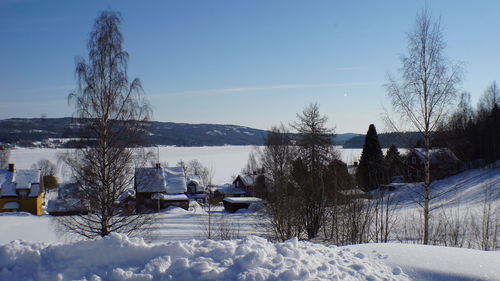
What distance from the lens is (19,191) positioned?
1433 inches

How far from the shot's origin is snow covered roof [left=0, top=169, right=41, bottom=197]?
1416 inches

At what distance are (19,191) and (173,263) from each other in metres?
38.3

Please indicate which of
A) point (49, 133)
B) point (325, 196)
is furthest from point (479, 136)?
point (49, 133)

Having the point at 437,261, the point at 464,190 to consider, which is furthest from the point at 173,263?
the point at 464,190

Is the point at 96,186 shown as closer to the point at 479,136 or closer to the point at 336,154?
the point at 336,154

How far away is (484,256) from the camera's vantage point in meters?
6.31

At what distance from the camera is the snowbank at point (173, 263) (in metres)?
4.99

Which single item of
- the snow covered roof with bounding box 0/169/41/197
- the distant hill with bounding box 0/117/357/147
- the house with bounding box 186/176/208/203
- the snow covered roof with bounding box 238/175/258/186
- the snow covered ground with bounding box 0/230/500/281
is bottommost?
the house with bounding box 186/176/208/203

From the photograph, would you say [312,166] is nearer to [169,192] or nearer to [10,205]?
[169,192]

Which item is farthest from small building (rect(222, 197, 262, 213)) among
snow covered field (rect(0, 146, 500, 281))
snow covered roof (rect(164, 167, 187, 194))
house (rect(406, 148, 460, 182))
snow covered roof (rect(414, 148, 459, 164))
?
snow covered field (rect(0, 146, 500, 281))

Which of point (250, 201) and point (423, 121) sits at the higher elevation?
point (423, 121)

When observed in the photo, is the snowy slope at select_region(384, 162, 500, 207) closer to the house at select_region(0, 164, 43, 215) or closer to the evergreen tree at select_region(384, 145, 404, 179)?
the evergreen tree at select_region(384, 145, 404, 179)

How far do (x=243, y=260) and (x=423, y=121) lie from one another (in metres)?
9.29

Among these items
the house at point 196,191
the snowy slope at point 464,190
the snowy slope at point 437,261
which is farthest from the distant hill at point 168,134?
the snowy slope at point 437,261
